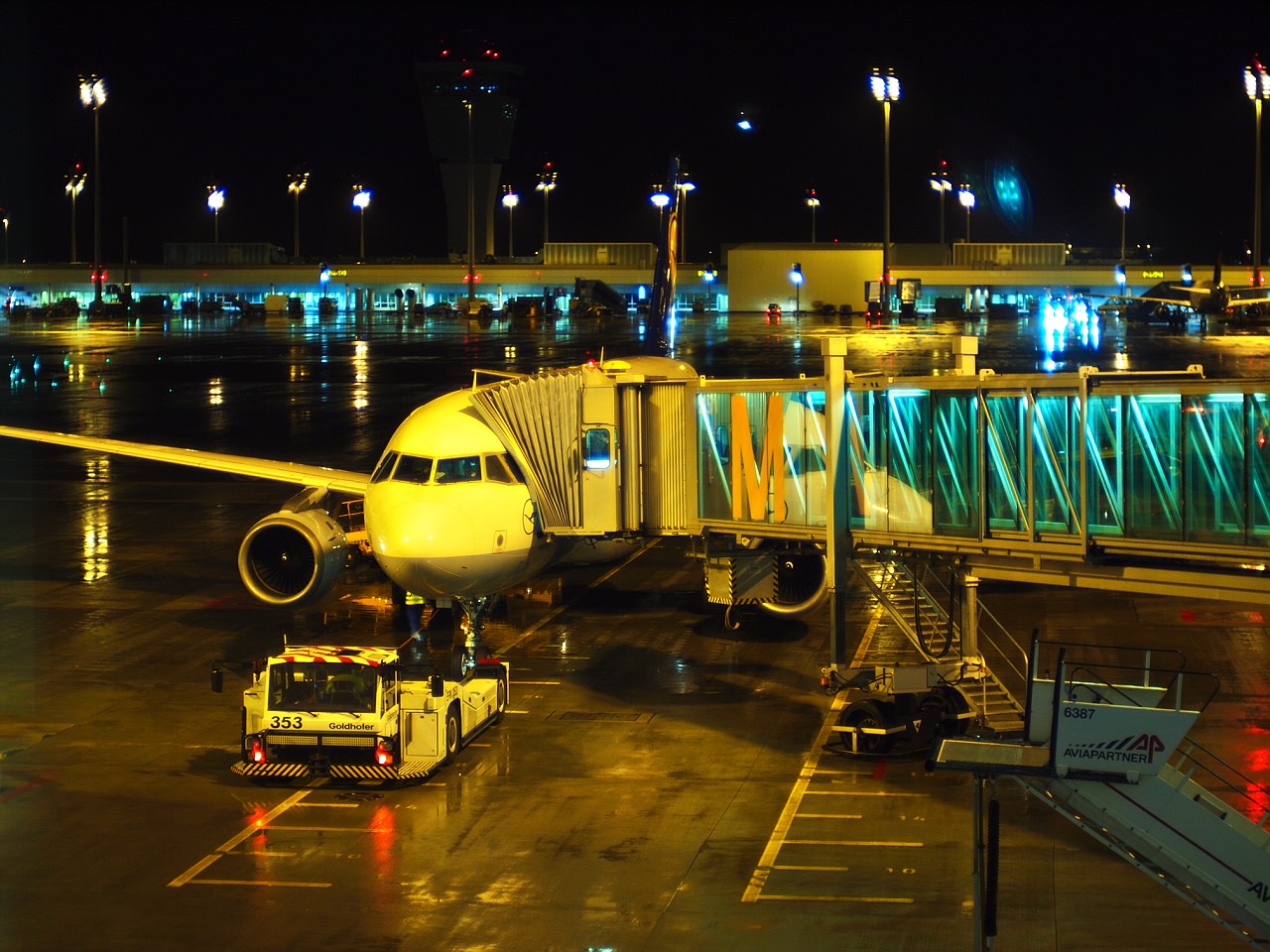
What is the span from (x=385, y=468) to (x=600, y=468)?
12.1 ft

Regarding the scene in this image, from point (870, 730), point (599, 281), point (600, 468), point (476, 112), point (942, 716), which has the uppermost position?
point (476, 112)

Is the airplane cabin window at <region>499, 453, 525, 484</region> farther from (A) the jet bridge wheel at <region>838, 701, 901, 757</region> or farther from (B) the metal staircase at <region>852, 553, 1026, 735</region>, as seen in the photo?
(A) the jet bridge wheel at <region>838, 701, 901, 757</region>

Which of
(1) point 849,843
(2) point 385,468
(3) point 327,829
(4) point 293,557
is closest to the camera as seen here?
(1) point 849,843

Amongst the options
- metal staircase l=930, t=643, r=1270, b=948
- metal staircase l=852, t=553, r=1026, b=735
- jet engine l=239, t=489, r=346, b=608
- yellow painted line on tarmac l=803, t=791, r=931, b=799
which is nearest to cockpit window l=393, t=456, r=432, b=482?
jet engine l=239, t=489, r=346, b=608

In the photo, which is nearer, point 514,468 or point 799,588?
point 514,468

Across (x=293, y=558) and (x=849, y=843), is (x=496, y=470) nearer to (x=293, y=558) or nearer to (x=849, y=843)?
(x=293, y=558)

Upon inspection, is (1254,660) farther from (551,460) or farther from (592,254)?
(592,254)

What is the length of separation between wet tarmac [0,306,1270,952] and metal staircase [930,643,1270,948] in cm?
106

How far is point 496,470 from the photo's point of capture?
86.0 feet

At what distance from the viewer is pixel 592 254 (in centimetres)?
16425

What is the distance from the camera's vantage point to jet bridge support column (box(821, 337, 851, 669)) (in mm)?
22719

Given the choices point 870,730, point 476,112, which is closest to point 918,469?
point 870,730

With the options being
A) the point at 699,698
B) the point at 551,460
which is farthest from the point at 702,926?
the point at 551,460

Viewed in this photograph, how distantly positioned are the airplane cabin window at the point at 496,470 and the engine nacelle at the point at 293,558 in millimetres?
4846
